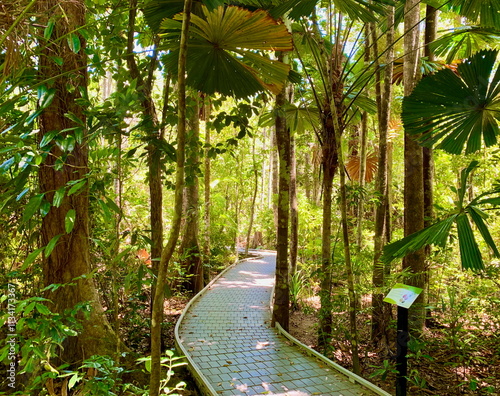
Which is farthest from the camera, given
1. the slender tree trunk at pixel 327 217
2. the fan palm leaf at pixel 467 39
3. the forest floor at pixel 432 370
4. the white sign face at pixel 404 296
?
the slender tree trunk at pixel 327 217

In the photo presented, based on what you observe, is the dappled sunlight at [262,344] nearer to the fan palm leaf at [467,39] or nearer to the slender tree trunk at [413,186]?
the slender tree trunk at [413,186]

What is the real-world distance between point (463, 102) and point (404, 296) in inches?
73.6

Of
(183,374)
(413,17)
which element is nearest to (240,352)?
(183,374)

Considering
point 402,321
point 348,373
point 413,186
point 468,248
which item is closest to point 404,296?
point 402,321

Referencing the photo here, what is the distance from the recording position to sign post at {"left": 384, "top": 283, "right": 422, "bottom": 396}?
3.09 metres

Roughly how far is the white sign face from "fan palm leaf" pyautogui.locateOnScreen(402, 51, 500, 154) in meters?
1.50

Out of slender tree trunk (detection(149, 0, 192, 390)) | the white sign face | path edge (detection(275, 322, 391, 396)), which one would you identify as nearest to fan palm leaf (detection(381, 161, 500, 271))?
the white sign face

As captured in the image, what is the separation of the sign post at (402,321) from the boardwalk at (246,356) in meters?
0.50

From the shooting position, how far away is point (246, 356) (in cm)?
479

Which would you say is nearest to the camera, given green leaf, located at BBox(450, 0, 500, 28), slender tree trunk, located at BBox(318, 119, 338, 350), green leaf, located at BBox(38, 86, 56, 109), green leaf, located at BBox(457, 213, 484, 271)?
green leaf, located at BBox(38, 86, 56, 109)

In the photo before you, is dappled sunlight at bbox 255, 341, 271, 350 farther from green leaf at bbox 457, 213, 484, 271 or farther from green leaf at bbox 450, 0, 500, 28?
green leaf at bbox 450, 0, 500, 28

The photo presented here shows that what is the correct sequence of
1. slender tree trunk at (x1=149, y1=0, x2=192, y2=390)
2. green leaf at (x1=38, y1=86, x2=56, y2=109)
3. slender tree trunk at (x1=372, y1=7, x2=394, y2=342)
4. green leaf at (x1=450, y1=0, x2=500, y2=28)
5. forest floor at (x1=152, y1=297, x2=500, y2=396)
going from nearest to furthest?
slender tree trunk at (x1=149, y1=0, x2=192, y2=390), green leaf at (x1=38, y1=86, x2=56, y2=109), green leaf at (x1=450, y1=0, x2=500, y2=28), forest floor at (x1=152, y1=297, x2=500, y2=396), slender tree trunk at (x1=372, y1=7, x2=394, y2=342)

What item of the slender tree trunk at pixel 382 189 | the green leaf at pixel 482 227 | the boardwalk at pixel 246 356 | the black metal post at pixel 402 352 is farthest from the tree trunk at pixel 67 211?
the slender tree trunk at pixel 382 189

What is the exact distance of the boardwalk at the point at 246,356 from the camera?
3.86 metres
